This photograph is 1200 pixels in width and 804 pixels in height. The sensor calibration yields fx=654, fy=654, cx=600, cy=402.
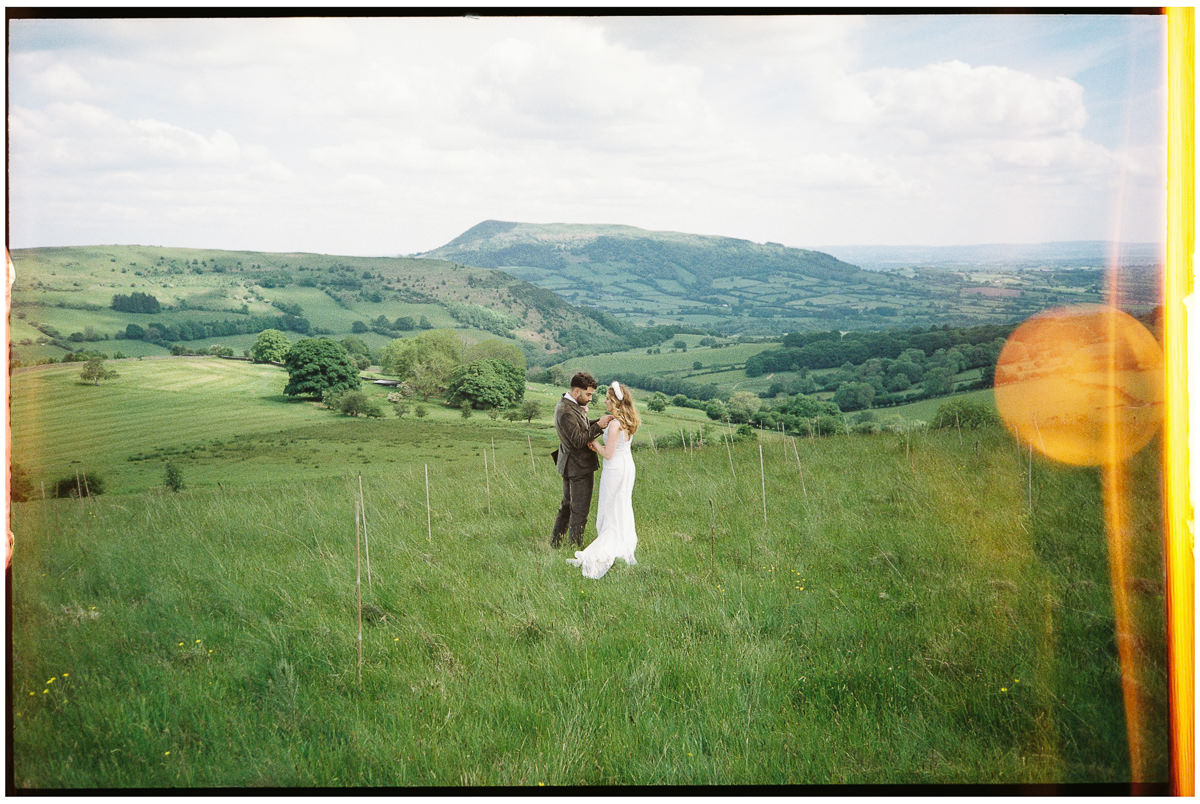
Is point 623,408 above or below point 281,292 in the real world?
below

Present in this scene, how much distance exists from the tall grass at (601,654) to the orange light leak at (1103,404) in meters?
0.10

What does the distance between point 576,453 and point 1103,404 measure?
177 inches

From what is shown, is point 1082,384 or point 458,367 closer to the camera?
point 1082,384

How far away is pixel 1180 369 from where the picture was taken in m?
3.31

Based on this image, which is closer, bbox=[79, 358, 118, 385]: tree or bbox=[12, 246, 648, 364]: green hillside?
bbox=[79, 358, 118, 385]: tree

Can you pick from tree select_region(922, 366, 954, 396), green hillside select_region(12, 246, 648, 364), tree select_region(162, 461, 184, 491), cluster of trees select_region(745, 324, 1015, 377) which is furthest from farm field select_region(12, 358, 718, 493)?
tree select_region(922, 366, 954, 396)

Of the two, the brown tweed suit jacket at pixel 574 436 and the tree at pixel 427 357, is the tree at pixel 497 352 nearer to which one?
the tree at pixel 427 357

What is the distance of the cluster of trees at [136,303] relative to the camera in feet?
31.8

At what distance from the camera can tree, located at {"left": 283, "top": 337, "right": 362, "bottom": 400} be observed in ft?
36.1

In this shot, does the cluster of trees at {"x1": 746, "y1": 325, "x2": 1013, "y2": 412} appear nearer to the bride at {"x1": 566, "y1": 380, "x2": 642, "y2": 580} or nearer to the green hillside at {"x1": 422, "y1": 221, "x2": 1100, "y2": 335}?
the green hillside at {"x1": 422, "y1": 221, "x2": 1100, "y2": 335}

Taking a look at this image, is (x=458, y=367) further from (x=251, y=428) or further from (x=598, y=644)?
(x=598, y=644)

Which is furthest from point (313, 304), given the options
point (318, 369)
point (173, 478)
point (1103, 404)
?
point (1103, 404)

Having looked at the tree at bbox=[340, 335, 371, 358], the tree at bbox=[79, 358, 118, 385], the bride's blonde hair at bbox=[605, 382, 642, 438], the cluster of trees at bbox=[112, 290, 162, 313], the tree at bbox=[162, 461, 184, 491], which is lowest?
the tree at bbox=[162, 461, 184, 491]

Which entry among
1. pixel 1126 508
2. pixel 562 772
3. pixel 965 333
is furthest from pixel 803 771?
pixel 965 333
